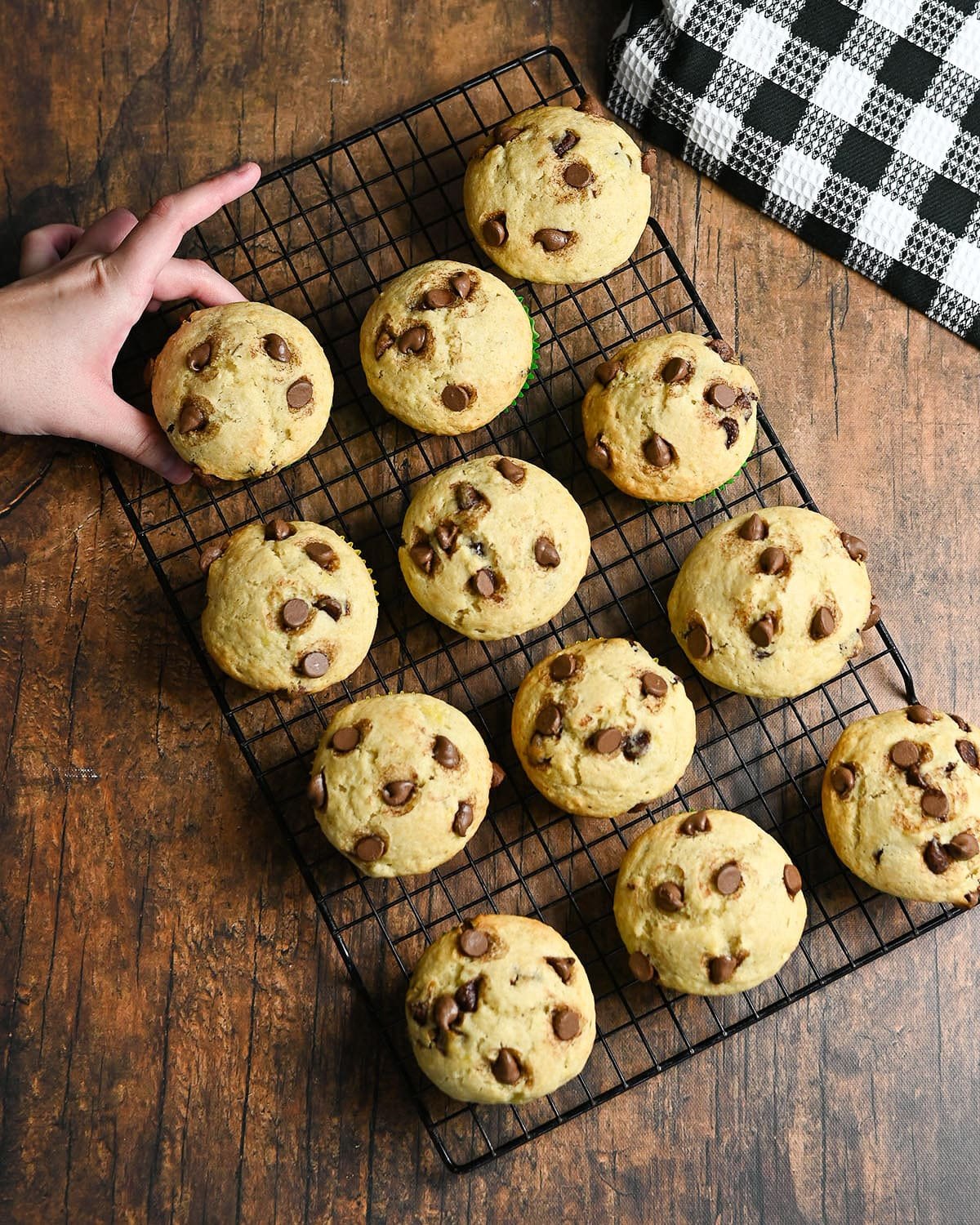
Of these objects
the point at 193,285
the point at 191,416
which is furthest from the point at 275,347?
the point at 193,285

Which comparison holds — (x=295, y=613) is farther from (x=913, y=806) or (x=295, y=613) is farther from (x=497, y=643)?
(x=913, y=806)

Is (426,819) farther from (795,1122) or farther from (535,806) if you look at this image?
(795,1122)

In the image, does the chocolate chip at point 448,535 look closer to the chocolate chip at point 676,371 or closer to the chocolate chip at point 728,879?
the chocolate chip at point 676,371

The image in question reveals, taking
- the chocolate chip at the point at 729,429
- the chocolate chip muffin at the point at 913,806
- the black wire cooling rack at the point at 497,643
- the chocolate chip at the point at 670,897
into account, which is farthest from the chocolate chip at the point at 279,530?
the chocolate chip muffin at the point at 913,806

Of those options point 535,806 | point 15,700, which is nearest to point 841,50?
point 535,806

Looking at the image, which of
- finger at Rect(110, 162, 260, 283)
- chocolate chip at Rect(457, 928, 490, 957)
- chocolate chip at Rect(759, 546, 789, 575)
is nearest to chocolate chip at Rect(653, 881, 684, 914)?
chocolate chip at Rect(457, 928, 490, 957)

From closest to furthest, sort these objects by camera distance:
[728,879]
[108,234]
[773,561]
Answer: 1. [728,879]
2. [773,561]
3. [108,234]
